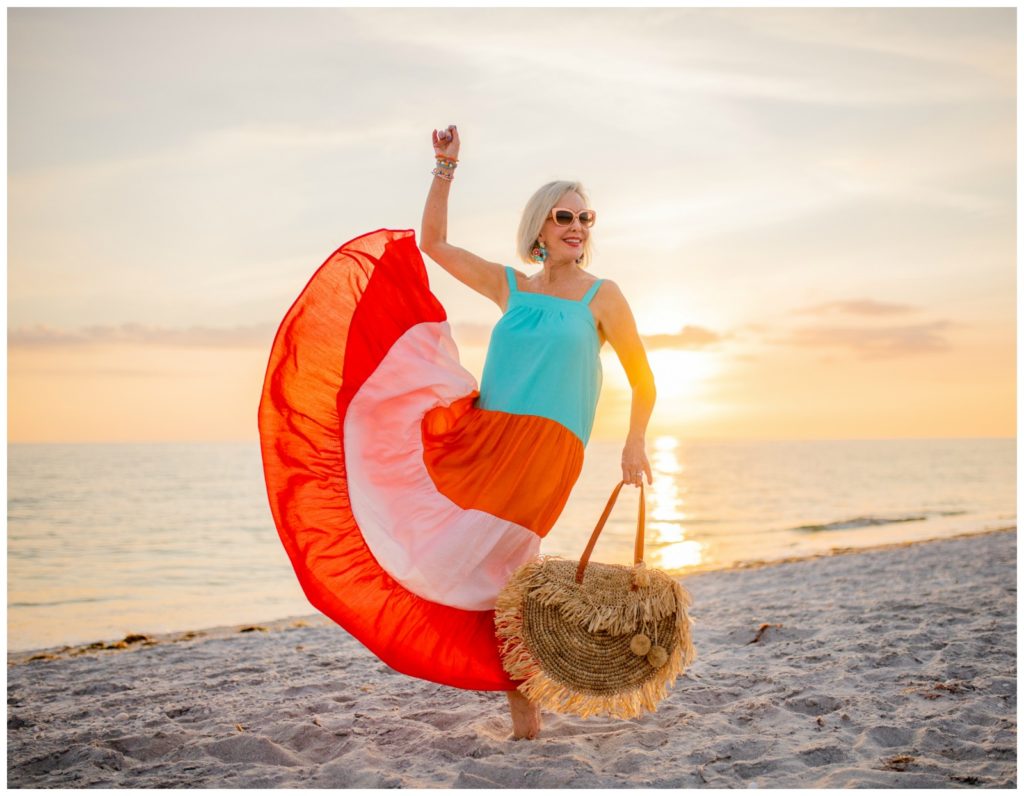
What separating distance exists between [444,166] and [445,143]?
103 mm

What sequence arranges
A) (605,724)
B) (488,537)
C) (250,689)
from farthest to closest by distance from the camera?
(250,689) → (605,724) → (488,537)

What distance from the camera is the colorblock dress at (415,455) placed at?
346cm

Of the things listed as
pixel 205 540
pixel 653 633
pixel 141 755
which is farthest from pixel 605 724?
pixel 205 540

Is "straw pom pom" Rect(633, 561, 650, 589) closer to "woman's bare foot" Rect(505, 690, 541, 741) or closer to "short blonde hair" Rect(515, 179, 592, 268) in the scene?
"woman's bare foot" Rect(505, 690, 541, 741)

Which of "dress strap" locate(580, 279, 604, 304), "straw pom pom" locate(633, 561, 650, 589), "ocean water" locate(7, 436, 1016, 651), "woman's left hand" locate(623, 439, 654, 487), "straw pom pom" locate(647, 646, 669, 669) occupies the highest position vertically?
"dress strap" locate(580, 279, 604, 304)

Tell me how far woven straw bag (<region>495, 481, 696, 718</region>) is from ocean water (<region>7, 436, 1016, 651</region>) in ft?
1.68

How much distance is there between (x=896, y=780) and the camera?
3029 millimetres

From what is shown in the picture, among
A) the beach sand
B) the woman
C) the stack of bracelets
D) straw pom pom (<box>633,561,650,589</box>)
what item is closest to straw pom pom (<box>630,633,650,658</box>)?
straw pom pom (<box>633,561,650,589</box>)

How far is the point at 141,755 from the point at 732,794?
2.49 m

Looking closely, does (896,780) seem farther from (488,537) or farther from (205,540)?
(205,540)

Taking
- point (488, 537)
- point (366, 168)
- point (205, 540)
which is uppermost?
point (366, 168)

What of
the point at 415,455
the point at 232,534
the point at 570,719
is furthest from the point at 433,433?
the point at 232,534

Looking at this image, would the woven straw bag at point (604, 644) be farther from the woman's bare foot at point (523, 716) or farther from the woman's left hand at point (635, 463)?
the woman's bare foot at point (523, 716)

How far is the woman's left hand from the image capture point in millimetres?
3432
